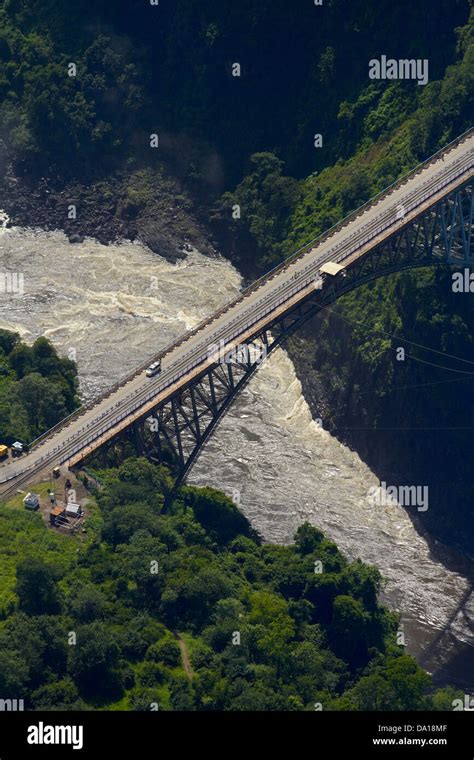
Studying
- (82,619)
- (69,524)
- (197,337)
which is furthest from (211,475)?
(82,619)

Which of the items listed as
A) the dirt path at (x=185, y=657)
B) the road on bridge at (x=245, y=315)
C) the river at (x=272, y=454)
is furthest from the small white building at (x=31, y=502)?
the river at (x=272, y=454)

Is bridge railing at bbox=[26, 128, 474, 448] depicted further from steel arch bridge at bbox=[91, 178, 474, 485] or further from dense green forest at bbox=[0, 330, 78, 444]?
steel arch bridge at bbox=[91, 178, 474, 485]
